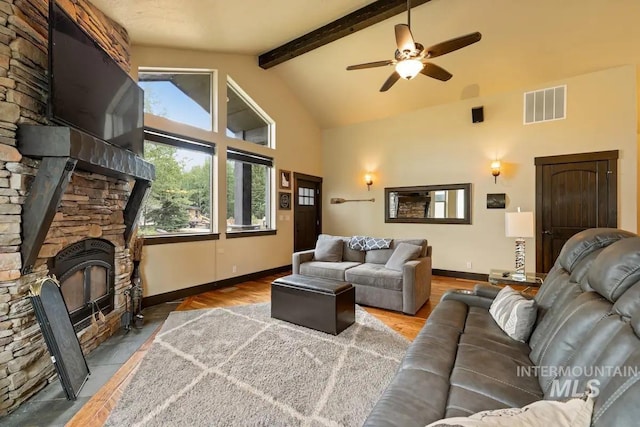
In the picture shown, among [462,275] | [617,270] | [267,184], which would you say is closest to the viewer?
[617,270]

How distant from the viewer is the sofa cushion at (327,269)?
13.1ft

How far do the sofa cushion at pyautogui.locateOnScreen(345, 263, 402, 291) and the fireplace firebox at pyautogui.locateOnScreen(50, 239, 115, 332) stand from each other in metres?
2.78

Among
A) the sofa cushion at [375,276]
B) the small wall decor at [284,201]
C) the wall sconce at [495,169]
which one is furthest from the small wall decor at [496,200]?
the small wall decor at [284,201]

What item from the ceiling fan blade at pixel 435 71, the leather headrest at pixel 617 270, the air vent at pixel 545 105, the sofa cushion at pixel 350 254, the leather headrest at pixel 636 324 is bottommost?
the sofa cushion at pixel 350 254

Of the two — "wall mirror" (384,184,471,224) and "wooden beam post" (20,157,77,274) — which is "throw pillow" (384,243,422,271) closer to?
"wall mirror" (384,184,471,224)

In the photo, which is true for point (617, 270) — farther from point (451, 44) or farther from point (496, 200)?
point (496, 200)

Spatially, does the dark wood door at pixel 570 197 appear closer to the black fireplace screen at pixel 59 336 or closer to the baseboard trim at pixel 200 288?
the baseboard trim at pixel 200 288

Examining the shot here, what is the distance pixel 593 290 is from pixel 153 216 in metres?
4.49

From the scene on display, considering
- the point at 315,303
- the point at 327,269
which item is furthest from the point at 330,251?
the point at 315,303

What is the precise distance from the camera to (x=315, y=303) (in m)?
2.95

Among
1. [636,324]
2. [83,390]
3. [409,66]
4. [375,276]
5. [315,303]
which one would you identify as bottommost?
[83,390]

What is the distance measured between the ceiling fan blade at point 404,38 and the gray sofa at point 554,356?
210 cm

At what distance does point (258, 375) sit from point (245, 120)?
4454 mm

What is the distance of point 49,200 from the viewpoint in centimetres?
190
